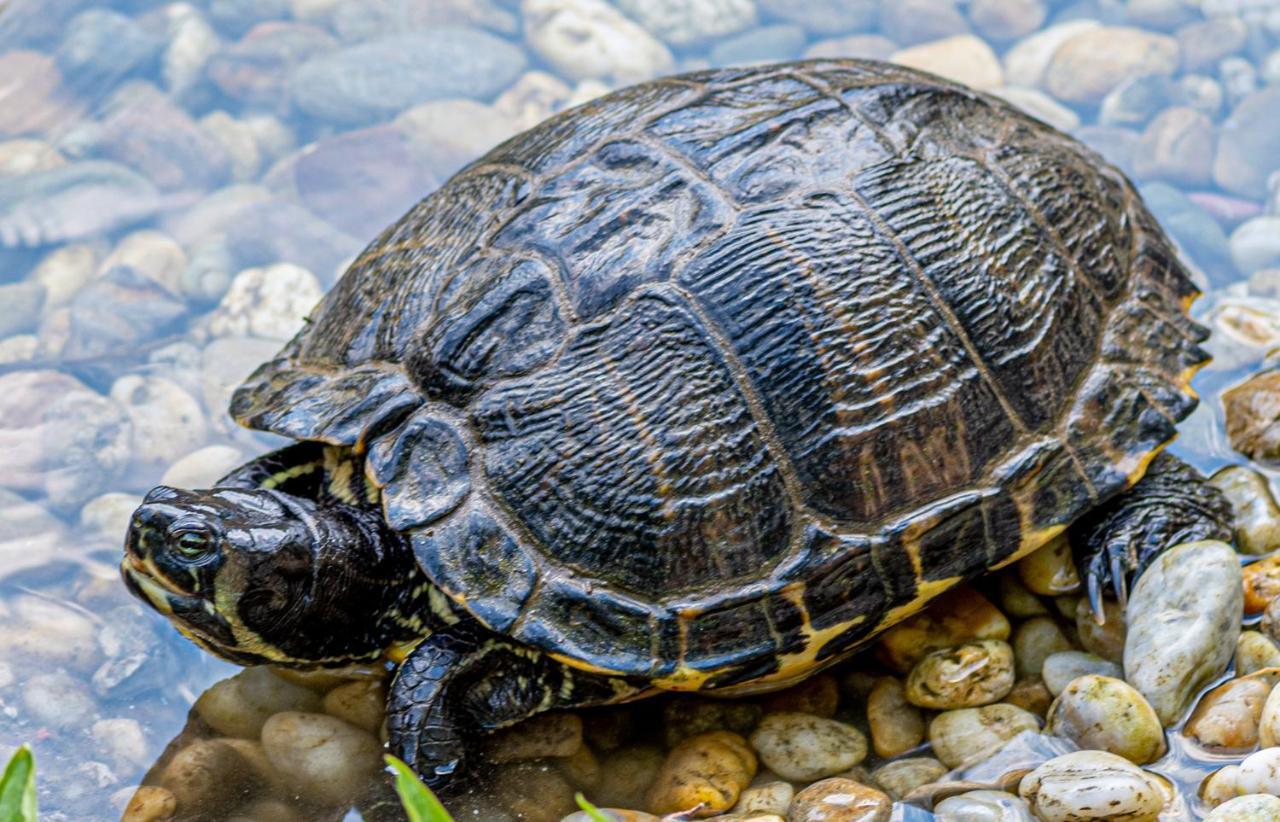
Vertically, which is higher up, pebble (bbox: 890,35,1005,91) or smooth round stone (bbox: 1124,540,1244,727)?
pebble (bbox: 890,35,1005,91)

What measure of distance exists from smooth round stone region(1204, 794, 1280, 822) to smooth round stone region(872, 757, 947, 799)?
0.77 meters

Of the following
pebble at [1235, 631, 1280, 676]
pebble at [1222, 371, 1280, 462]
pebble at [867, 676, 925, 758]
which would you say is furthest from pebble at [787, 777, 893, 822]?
pebble at [1222, 371, 1280, 462]

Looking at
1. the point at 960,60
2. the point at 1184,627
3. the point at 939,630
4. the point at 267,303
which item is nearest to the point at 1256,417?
the point at 1184,627

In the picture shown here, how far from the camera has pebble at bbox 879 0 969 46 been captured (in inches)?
306

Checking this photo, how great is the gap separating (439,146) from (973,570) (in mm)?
4757

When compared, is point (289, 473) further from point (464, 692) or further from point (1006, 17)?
point (1006, 17)

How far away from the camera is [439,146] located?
719 cm

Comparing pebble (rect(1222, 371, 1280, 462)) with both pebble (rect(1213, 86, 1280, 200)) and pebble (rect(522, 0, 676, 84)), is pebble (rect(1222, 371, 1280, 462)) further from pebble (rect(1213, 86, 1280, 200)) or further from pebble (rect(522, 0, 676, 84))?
pebble (rect(522, 0, 676, 84))

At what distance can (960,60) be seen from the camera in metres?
7.46

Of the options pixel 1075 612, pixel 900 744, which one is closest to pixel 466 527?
pixel 900 744

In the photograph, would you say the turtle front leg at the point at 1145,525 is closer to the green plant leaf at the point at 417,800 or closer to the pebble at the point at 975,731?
the pebble at the point at 975,731

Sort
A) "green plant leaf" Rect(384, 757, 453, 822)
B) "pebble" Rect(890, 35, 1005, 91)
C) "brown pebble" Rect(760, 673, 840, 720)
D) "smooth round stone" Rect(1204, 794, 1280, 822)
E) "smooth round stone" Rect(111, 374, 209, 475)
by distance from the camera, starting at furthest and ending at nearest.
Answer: "pebble" Rect(890, 35, 1005, 91) < "smooth round stone" Rect(111, 374, 209, 475) < "brown pebble" Rect(760, 673, 840, 720) < "smooth round stone" Rect(1204, 794, 1280, 822) < "green plant leaf" Rect(384, 757, 453, 822)

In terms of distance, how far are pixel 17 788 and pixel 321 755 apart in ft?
3.86

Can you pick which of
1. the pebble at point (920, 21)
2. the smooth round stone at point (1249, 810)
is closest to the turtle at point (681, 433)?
the smooth round stone at point (1249, 810)
